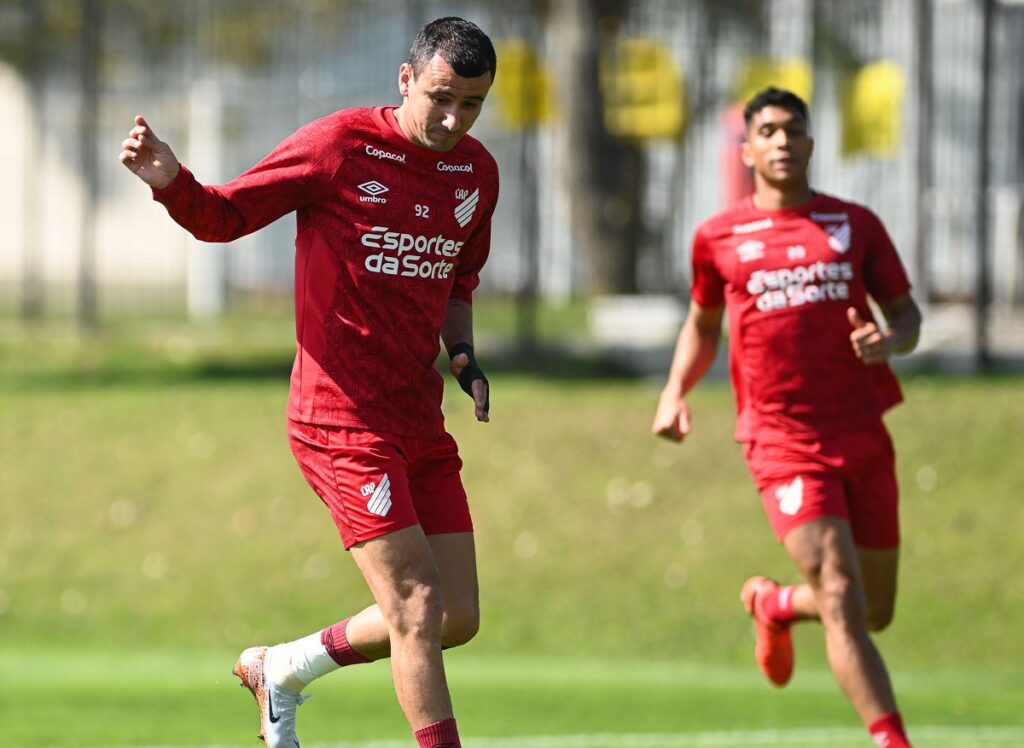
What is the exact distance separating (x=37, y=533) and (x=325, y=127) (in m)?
9.65

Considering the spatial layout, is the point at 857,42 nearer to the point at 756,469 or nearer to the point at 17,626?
the point at 17,626

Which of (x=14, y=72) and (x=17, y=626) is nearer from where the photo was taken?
(x=17, y=626)

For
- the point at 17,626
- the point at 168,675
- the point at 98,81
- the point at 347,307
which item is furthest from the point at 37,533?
the point at 347,307

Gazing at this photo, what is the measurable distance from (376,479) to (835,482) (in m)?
2.33

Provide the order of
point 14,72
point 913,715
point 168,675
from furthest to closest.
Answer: point 14,72, point 168,675, point 913,715

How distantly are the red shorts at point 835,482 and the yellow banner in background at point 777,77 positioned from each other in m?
10.5

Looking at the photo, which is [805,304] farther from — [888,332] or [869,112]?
[869,112]

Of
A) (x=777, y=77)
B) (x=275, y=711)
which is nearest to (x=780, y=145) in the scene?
(x=275, y=711)

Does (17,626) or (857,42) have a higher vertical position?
(857,42)

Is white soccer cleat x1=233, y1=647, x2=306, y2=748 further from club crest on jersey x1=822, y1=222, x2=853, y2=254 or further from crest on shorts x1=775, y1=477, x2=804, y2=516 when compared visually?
club crest on jersey x1=822, y1=222, x2=853, y2=254

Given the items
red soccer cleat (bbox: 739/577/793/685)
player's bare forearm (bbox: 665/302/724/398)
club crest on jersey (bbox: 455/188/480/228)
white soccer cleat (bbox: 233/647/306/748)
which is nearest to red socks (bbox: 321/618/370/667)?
white soccer cleat (bbox: 233/647/306/748)

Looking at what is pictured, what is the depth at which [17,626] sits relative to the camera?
557 inches

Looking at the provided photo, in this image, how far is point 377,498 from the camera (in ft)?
20.0

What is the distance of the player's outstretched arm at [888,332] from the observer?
24.0 feet
